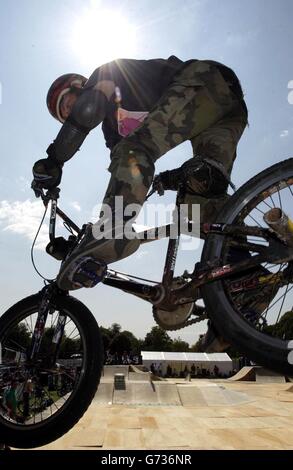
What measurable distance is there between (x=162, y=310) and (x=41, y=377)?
1.33 metres

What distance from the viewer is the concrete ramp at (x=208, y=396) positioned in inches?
1105

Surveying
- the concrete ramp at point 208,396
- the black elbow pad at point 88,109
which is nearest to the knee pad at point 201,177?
the black elbow pad at point 88,109

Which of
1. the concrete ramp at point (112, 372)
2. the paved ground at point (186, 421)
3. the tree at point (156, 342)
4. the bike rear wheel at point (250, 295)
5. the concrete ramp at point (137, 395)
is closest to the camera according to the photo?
the bike rear wheel at point (250, 295)

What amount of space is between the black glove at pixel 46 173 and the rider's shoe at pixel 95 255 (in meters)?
0.91

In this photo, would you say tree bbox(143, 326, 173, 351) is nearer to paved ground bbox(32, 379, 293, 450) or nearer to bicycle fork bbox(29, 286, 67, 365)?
paved ground bbox(32, 379, 293, 450)

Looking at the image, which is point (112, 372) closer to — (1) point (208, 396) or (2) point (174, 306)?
(1) point (208, 396)

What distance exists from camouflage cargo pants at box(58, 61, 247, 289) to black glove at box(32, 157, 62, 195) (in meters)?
0.73

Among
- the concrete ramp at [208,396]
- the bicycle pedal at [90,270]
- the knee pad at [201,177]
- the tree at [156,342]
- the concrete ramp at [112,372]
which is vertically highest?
the tree at [156,342]

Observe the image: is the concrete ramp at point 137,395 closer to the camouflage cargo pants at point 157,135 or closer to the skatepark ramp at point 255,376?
the skatepark ramp at point 255,376

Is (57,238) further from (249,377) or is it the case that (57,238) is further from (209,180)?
(249,377)

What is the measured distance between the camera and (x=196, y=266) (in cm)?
325

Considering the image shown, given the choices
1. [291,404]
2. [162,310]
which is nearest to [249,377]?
[291,404]

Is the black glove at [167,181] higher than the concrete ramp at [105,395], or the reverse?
the black glove at [167,181]

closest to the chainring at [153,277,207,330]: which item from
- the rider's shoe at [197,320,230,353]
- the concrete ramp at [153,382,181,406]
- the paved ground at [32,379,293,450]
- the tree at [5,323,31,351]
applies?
the rider's shoe at [197,320,230,353]
